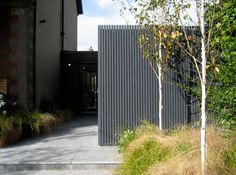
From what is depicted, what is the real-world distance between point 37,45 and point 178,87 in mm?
6167

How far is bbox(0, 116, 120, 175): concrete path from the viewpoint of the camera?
8.68 m

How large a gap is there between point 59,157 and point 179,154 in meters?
3.23

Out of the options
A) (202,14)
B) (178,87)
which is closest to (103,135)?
(178,87)

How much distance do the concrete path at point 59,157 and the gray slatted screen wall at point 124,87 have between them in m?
0.71

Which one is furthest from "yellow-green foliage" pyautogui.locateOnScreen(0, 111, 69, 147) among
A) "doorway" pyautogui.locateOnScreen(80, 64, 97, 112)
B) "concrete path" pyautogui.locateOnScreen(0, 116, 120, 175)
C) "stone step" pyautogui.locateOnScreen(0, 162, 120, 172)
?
"doorway" pyautogui.locateOnScreen(80, 64, 97, 112)

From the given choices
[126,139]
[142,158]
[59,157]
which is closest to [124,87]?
[126,139]

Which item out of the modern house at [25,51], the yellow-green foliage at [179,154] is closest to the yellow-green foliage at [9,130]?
the modern house at [25,51]

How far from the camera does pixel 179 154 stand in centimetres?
681

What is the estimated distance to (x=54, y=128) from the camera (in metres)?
13.8

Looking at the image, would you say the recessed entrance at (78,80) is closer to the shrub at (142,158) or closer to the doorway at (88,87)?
the doorway at (88,87)

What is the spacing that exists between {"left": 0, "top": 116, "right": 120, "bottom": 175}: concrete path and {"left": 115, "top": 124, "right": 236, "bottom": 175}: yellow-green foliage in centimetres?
95

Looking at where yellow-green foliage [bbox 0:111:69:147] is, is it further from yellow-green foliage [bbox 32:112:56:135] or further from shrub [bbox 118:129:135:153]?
shrub [bbox 118:129:135:153]

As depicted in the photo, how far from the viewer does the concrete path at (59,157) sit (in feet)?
28.5

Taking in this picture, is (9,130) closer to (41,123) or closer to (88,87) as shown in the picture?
(41,123)
